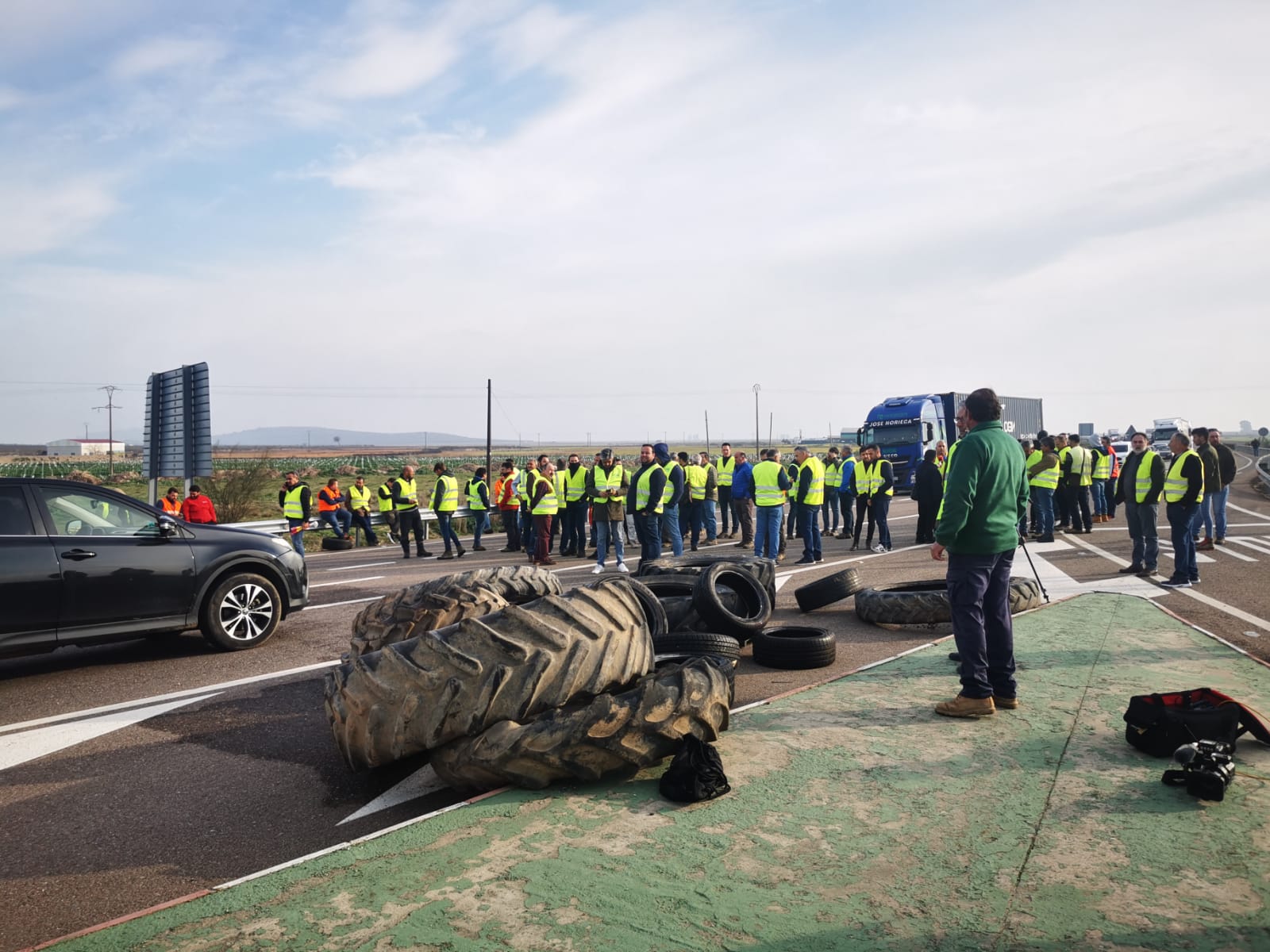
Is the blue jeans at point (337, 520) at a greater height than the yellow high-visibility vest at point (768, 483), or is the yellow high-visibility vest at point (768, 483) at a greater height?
the yellow high-visibility vest at point (768, 483)

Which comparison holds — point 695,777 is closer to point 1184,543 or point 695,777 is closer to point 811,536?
point 1184,543

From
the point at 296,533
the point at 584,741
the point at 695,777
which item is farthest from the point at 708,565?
the point at 296,533

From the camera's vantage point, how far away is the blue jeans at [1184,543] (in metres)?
10.2

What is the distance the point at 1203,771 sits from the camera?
3600mm

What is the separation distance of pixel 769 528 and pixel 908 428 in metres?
16.6

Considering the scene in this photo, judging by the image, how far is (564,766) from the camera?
13.0 feet

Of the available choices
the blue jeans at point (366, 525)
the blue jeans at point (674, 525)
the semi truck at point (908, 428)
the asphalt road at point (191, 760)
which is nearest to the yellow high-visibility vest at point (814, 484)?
the blue jeans at point (674, 525)

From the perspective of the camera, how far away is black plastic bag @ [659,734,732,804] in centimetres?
377

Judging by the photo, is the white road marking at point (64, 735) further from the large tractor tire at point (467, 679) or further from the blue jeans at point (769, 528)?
the blue jeans at point (769, 528)

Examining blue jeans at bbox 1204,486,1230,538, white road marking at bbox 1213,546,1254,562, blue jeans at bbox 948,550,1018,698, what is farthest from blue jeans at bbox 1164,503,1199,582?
blue jeans at bbox 948,550,1018,698

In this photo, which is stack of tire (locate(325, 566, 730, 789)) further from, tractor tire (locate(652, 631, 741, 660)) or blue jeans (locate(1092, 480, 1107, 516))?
A: blue jeans (locate(1092, 480, 1107, 516))

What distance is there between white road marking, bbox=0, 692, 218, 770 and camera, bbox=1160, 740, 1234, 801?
20.8ft

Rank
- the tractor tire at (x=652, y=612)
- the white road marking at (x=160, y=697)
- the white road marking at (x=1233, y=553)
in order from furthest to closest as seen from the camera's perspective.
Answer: the white road marking at (x=1233, y=553)
the tractor tire at (x=652, y=612)
the white road marking at (x=160, y=697)

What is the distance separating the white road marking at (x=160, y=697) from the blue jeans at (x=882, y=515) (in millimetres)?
10781
